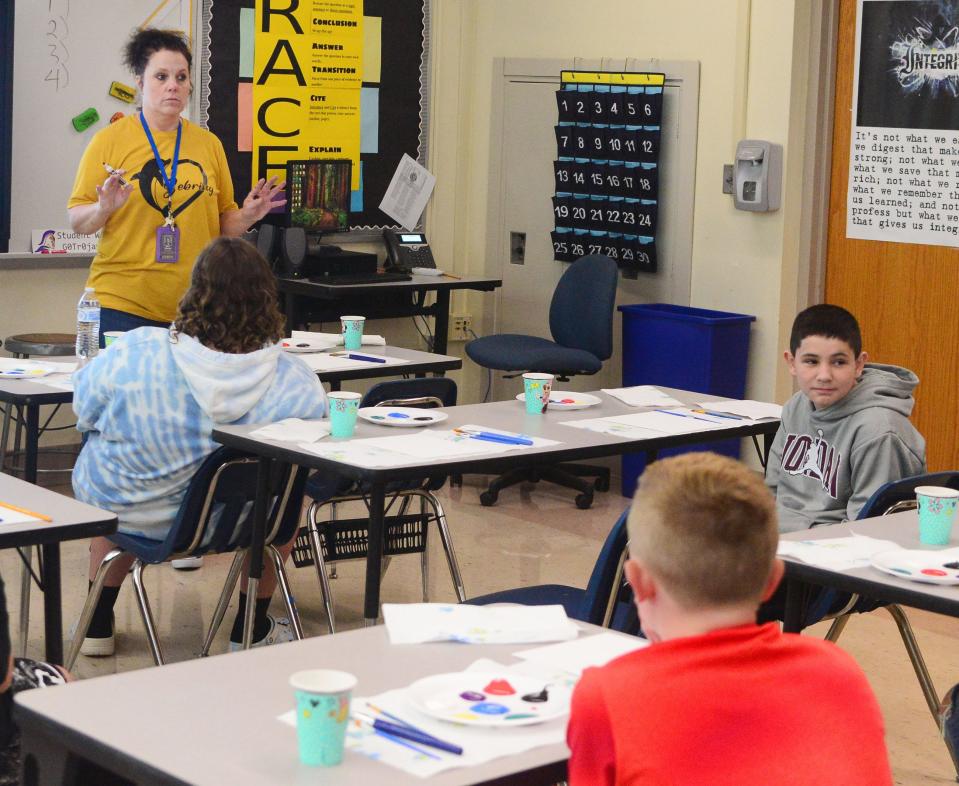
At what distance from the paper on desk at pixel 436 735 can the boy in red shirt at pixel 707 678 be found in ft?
0.66

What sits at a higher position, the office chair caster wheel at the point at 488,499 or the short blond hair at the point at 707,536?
the short blond hair at the point at 707,536

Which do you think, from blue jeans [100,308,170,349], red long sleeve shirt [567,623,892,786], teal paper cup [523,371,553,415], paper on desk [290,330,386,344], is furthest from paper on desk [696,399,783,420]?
Result: red long sleeve shirt [567,623,892,786]

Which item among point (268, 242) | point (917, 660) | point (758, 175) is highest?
point (758, 175)

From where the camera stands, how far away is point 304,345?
15.9 ft

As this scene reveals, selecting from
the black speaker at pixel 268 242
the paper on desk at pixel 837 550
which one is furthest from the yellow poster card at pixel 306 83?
the paper on desk at pixel 837 550

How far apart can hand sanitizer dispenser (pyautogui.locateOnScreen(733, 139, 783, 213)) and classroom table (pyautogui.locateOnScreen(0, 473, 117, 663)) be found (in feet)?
12.6

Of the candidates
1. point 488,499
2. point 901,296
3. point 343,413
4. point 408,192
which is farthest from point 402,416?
point 408,192

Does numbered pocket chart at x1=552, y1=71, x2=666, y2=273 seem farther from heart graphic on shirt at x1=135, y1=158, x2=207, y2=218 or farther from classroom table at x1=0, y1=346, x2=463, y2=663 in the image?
heart graphic on shirt at x1=135, y1=158, x2=207, y2=218

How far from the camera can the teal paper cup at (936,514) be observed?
8.96 feet

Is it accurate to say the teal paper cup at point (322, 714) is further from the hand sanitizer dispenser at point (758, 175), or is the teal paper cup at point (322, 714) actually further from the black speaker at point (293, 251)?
the black speaker at point (293, 251)

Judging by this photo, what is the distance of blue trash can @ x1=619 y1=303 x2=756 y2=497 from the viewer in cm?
607

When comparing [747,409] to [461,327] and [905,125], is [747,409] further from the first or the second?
[461,327]

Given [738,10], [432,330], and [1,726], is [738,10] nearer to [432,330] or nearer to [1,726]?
[432,330]

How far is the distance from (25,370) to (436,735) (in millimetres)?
2832
